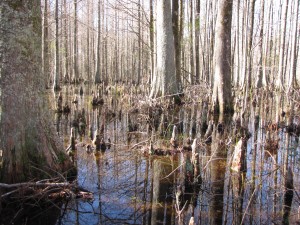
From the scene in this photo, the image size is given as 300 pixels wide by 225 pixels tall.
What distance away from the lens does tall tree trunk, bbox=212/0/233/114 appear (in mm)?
7887

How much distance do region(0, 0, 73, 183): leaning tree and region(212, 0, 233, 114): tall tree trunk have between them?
5.50m

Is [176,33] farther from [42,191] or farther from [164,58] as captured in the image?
[42,191]

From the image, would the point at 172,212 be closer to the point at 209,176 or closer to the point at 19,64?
the point at 209,176

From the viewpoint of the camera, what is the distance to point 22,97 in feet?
9.24

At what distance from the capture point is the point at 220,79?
26.2ft

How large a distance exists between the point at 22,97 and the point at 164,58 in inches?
215

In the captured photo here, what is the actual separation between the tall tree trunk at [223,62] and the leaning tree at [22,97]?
5.50 m

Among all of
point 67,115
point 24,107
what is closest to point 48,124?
point 24,107

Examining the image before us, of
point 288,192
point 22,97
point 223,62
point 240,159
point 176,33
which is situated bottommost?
point 288,192

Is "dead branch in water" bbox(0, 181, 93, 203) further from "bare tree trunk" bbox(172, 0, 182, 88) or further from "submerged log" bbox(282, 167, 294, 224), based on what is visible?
"bare tree trunk" bbox(172, 0, 182, 88)

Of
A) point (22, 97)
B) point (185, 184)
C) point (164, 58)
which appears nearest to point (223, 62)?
point (164, 58)

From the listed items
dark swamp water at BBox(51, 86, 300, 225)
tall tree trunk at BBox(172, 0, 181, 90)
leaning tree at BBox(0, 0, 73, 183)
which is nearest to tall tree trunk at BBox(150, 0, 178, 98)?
tall tree trunk at BBox(172, 0, 181, 90)

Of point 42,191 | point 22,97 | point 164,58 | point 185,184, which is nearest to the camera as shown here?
point 42,191

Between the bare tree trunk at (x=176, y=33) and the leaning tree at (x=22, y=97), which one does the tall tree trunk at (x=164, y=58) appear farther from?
the leaning tree at (x=22, y=97)
